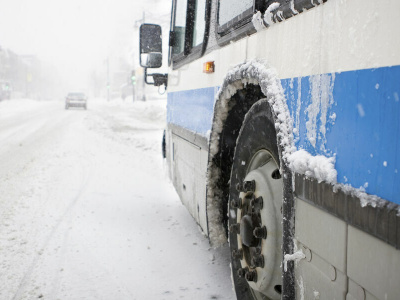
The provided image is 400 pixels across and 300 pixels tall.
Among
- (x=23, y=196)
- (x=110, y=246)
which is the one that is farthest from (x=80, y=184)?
(x=110, y=246)

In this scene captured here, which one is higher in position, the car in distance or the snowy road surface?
the car in distance

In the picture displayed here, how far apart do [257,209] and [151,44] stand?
2.88 metres

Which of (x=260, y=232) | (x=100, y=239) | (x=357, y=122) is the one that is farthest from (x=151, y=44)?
(x=357, y=122)

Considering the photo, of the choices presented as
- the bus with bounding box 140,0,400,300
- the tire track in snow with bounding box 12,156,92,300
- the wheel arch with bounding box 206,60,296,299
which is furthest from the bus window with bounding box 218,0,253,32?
the tire track in snow with bounding box 12,156,92,300

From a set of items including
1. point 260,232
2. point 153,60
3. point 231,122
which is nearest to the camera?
point 260,232

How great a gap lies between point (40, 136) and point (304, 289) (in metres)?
13.3

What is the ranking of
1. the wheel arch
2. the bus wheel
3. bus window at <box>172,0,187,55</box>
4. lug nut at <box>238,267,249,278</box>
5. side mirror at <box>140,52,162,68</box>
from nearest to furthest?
1. the wheel arch
2. the bus wheel
3. lug nut at <box>238,267,249,278</box>
4. bus window at <box>172,0,187,55</box>
5. side mirror at <box>140,52,162,68</box>

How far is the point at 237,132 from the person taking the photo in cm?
280

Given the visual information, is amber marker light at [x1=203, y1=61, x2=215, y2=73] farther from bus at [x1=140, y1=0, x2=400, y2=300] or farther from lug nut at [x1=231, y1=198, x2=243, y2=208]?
lug nut at [x1=231, y1=198, x2=243, y2=208]

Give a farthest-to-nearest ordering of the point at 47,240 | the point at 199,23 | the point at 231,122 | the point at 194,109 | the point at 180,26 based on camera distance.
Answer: the point at 180,26 < the point at 47,240 < the point at 194,109 < the point at 199,23 < the point at 231,122

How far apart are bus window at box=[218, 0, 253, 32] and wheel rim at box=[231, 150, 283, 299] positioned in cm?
76

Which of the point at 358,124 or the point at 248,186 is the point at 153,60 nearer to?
the point at 248,186

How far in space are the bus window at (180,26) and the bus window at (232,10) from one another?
4.19ft

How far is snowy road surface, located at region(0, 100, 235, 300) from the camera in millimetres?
3129
